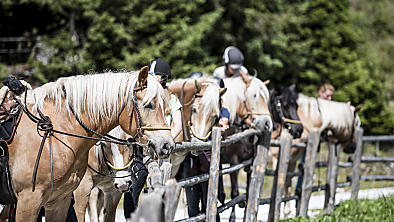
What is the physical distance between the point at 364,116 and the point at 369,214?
11390 millimetres

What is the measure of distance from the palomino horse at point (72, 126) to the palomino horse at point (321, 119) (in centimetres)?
528

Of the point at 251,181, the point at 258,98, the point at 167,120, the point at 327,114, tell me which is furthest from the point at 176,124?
the point at 327,114

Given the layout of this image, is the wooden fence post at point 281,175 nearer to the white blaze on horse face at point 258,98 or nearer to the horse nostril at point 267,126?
the white blaze on horse face at point 258,98

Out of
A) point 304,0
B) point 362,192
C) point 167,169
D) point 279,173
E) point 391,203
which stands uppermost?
point 304,0

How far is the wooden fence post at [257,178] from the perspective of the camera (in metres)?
5.69

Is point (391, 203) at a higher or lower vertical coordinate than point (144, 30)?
lower

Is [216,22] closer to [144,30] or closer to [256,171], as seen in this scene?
[144,30]

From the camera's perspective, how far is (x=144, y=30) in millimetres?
14883

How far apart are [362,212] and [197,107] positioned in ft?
12.6

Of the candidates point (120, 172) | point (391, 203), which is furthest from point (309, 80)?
point (120, 172)

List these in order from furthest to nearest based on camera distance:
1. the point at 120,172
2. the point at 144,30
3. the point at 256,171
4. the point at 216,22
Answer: the point at 216,22
the point at 144,30
the point at 256,171
the point at 120,172

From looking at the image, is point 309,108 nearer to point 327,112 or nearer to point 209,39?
point 327,112

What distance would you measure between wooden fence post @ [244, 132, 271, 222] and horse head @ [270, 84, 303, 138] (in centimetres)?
203

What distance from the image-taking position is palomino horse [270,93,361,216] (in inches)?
347
